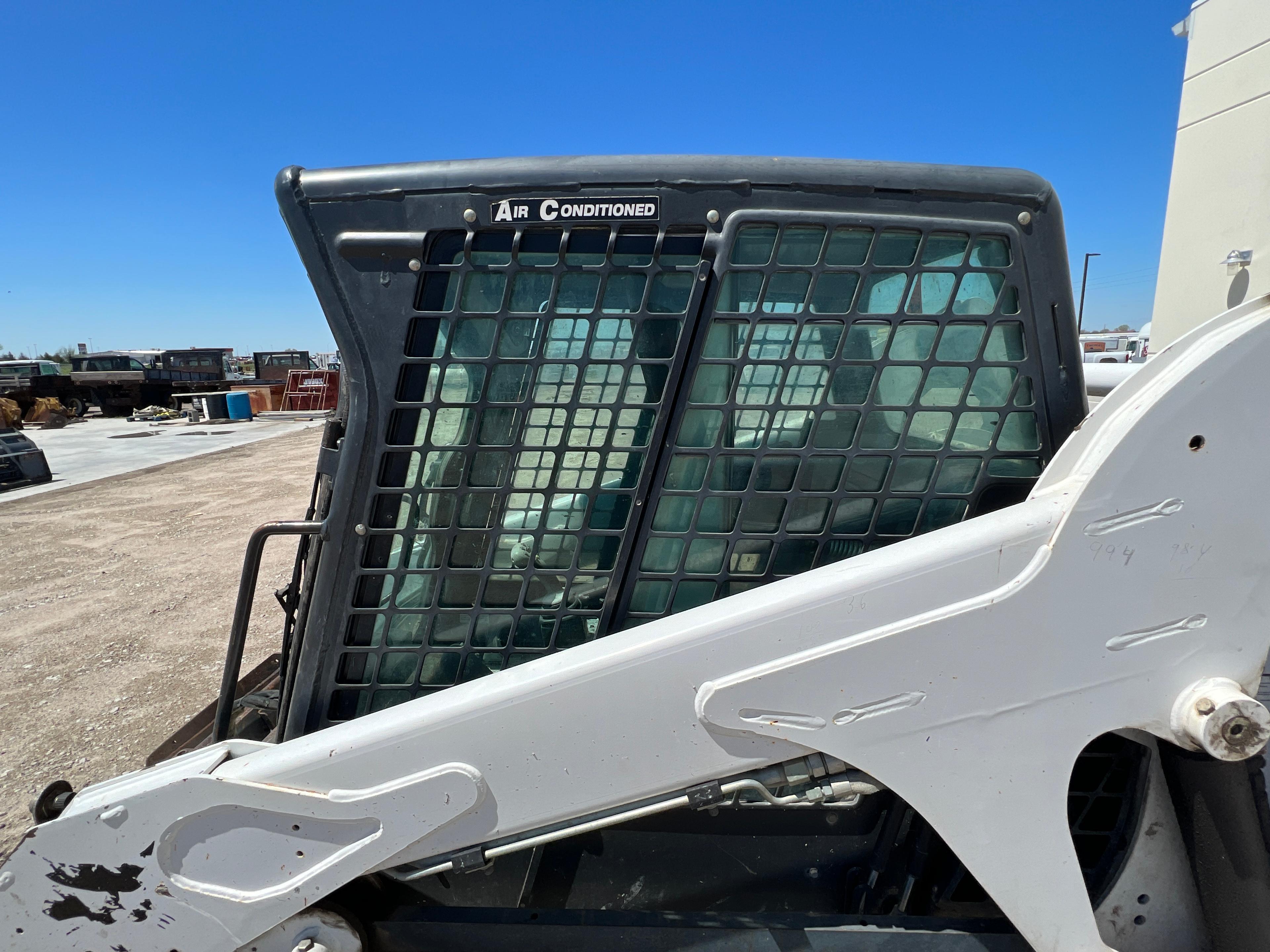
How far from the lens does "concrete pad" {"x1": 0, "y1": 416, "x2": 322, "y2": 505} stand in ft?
40.5

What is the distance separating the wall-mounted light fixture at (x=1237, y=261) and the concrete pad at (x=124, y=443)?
1362 centimetres

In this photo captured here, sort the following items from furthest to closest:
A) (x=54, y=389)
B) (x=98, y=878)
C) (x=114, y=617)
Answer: (x=54, y=389) → (x=114, y=617) → (x=98, y=878)

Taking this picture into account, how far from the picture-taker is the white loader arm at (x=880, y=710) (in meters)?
1.28

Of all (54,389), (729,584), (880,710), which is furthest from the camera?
(54,389)

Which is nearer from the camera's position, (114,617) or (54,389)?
(114,617)

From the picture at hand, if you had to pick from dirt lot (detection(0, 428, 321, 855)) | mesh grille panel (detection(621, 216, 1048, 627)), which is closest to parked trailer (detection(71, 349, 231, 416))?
dirt lot (detection(0, 428, 321, 855))

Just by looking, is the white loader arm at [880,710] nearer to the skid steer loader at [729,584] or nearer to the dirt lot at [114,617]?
the skid steer loader at [729,584]

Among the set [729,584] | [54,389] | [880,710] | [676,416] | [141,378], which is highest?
[141,378]

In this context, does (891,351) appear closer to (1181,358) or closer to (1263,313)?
(1181,358)

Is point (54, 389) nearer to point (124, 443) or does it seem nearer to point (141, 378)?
point (141, 378)

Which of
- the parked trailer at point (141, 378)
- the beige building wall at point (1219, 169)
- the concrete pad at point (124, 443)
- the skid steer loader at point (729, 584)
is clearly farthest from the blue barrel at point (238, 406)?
the beige building wall at point (1219, 169)

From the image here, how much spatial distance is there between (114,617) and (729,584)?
19.6 ft

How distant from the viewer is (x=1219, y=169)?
187 cm

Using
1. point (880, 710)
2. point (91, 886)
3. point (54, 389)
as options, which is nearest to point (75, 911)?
point (91, 886)
